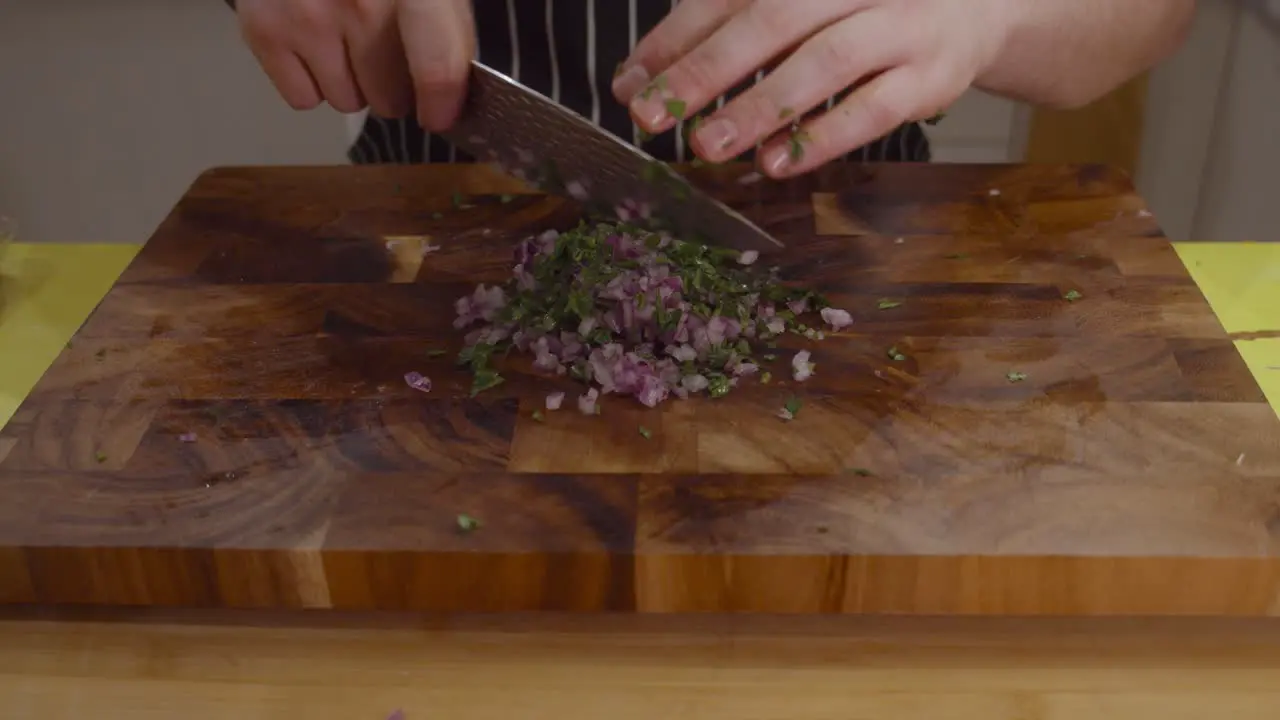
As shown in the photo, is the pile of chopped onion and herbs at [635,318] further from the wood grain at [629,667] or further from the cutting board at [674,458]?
the wood grain at [629,667]

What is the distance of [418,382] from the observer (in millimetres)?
870

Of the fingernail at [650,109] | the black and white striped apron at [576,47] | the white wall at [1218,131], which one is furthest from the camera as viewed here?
the white wall at [1218,131]

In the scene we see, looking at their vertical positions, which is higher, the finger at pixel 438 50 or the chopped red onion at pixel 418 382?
the finger at pixel 438 50

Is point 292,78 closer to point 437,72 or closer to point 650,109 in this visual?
point 437,72

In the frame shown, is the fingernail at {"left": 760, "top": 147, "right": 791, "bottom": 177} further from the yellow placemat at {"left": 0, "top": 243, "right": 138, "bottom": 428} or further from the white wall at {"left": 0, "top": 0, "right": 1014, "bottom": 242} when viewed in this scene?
the white wall at {"left": 0, "top": 0, "right": 1014, "bottom": 242}

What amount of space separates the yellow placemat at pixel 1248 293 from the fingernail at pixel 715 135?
0.46 metres

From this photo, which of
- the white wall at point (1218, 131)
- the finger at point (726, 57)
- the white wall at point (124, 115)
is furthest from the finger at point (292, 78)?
the white wall at point (1218, 131)

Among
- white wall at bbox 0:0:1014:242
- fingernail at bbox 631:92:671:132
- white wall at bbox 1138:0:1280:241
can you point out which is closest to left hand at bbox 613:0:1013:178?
fingernail at bbox 631:92:671:132

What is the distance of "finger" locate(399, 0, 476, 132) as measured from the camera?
902 millimetres

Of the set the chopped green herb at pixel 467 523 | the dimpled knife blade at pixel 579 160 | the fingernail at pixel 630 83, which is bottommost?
the chopped green herb at pixel 467 523

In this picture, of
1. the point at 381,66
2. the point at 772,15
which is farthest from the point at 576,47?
the point at 772,15

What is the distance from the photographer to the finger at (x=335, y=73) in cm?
99

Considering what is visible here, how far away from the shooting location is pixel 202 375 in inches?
35.2

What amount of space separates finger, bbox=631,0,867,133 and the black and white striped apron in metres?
0.34
